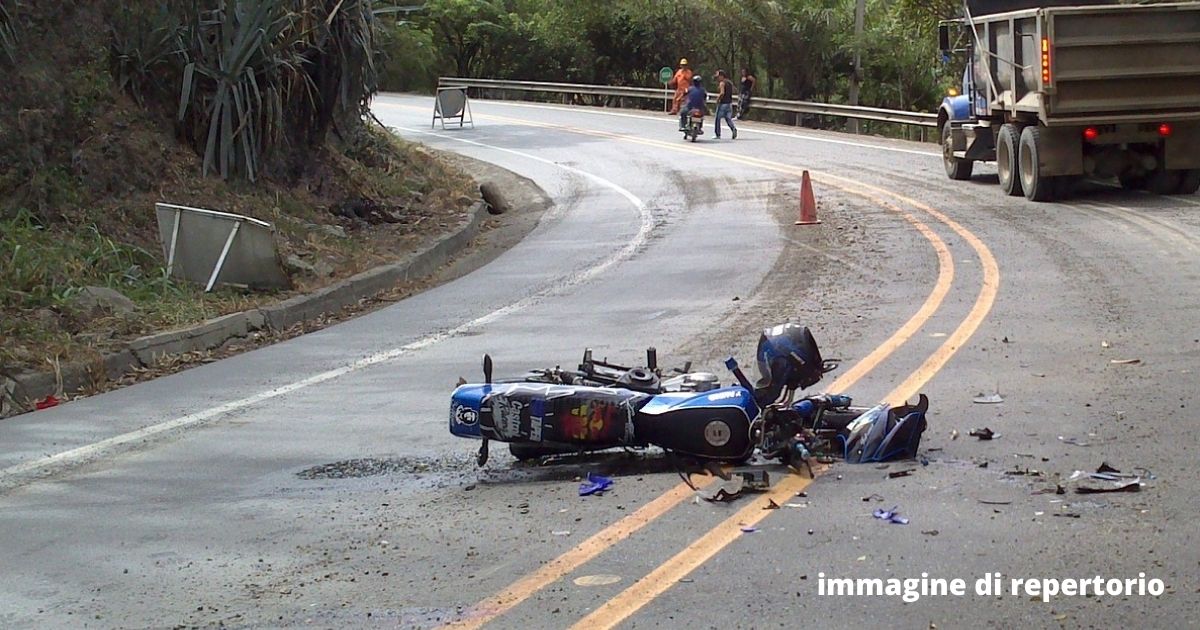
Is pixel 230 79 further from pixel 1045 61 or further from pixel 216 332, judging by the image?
pixel 1045 61

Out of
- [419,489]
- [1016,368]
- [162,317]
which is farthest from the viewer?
[162,317]

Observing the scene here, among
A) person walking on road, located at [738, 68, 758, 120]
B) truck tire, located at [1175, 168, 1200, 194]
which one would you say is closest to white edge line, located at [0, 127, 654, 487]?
truck tire, located at [1175, 168, 1200, 194]

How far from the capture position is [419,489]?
6.61m

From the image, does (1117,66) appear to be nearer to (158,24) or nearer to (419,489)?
(158,24)

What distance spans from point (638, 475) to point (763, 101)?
32810 millimetres

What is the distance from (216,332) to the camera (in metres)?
11.6

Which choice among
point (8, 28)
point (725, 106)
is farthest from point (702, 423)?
point (725, 106)

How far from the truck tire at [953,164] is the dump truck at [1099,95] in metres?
1.99

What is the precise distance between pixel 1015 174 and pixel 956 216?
2283mm

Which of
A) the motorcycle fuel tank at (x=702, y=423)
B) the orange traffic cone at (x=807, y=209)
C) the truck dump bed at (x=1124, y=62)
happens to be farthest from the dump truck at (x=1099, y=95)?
the motorcycle fuel tank at (x=702, y=423)

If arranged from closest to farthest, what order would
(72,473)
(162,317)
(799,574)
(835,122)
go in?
1. (799,574)
2. (72,473)
3. (162,317)
4. (835,122)

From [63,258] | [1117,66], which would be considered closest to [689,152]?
[1117,66]

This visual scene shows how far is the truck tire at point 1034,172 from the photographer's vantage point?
59.0 feet

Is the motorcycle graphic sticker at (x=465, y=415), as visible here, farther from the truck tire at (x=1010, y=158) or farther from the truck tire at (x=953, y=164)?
the truck tire at (x=953, y=164)
